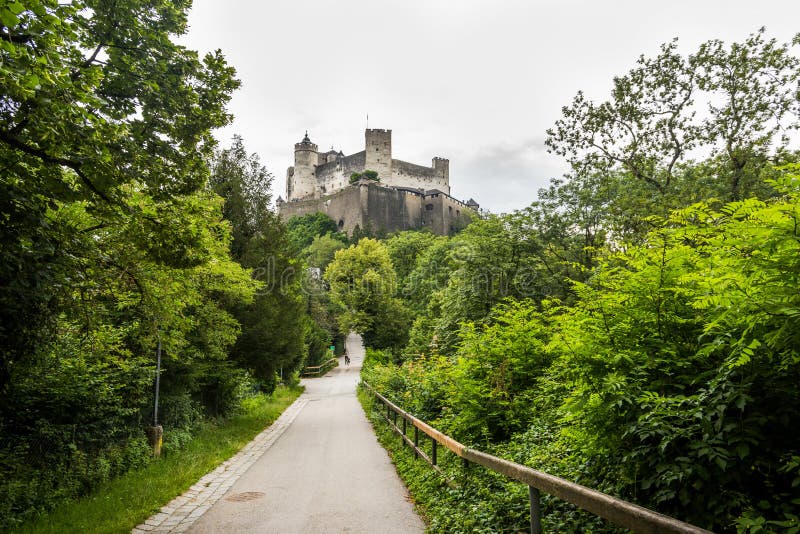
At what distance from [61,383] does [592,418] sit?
795 cm

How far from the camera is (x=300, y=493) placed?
7.27m

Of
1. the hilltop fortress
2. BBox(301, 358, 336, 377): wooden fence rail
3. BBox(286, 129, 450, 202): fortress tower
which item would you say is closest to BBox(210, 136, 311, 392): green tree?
BBox(301, 358, 336, 377): wooden fence rail

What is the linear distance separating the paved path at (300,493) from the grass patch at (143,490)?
228mm

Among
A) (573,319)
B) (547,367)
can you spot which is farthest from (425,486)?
(573,319)

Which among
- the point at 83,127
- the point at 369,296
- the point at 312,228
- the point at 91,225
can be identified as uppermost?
the point at 312,228

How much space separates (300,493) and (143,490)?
8.42 feet

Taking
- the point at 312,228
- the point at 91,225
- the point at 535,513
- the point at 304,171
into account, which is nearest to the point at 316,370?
the point at 91,225

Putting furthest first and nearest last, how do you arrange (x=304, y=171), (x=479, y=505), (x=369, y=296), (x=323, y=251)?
(x=304, y=171)
(x=323, y=251)
(x=369, y=296)
(x=479, y=505)

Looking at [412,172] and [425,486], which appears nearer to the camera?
[425,486]

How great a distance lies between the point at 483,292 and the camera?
21.2 meters

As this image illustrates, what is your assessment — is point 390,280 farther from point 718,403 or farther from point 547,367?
point 718,403

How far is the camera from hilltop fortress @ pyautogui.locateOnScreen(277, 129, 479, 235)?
8125 cm

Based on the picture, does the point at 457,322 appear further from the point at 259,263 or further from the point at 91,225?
the point at 259,263

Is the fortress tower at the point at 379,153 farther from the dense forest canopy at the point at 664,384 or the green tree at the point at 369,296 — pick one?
the dense forest canopy at the point at 664,384
